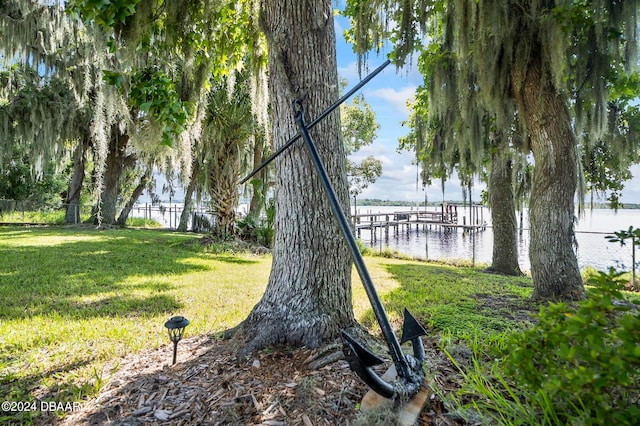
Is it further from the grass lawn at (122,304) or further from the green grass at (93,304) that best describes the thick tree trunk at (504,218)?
the green grass at (93,304)

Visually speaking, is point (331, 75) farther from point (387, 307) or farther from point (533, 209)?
point (533, 209)

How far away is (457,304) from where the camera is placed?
329 cm

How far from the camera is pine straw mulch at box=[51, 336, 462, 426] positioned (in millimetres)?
1420

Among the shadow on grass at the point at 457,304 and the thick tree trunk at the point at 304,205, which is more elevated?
the thick tree trunk at the point at 304,205

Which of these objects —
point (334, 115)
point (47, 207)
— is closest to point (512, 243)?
point (334, 115)

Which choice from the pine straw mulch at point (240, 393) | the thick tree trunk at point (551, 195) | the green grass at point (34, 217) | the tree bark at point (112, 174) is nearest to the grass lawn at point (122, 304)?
the pine straw mulch at point (240, 393)

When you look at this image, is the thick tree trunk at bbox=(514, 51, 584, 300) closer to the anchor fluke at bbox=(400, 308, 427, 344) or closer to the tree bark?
the anchor fluke at bbox=(400, 308, 427, 344)

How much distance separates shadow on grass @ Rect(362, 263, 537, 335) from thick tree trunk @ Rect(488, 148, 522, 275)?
6.99 ft

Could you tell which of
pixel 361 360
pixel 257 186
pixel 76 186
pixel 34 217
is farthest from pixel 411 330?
pixel 34 217

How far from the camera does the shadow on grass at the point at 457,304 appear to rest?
251 centimetres

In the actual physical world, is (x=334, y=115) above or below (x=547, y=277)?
above

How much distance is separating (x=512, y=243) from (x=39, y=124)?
1345 centimetres

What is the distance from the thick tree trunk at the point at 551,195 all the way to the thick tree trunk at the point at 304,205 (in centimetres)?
285

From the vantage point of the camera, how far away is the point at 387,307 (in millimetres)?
3281
